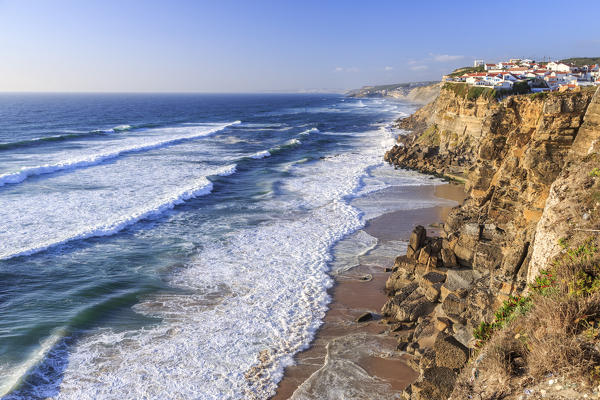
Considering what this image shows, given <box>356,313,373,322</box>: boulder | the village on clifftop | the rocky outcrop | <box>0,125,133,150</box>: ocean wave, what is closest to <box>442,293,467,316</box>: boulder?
<box>356,313,373,322</box>: boulder

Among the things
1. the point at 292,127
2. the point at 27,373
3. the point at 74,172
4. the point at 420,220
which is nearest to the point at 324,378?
the point at 27,373

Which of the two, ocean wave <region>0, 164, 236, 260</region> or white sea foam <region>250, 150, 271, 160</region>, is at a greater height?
white sea foam <region>250, 150, 271, 160</region>

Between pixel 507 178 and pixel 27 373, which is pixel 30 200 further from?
pixel 507 178

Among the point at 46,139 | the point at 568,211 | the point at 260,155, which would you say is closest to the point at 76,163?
the point at 260,155

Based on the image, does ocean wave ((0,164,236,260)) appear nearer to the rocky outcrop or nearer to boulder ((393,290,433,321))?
boulder ((393,290,433,321))

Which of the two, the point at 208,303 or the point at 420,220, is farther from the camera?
the point at 420,220

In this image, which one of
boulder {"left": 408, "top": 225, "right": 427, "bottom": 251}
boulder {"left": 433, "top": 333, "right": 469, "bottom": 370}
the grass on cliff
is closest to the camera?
the grass on cliff
